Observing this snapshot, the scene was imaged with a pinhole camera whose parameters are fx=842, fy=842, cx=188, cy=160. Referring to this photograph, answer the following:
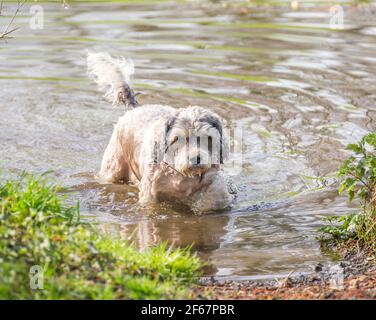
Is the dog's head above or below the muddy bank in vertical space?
above

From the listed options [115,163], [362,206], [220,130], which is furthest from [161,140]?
[362,206]

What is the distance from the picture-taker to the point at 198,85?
14125mm

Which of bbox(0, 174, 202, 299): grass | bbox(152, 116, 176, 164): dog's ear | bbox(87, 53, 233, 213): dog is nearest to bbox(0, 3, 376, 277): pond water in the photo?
bbox(87, 53, 233, 213): dog

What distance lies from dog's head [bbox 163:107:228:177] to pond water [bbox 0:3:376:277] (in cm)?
63

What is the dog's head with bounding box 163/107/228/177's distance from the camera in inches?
342

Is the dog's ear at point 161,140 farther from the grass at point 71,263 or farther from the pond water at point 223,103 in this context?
the grass at point 71,263

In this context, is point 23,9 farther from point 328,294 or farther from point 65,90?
point 328,294

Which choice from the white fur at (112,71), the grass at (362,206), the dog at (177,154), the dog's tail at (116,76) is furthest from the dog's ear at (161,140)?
the grass at (362,206)

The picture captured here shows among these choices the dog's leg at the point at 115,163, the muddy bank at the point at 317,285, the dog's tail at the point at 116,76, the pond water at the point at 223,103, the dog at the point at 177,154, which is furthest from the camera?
the dog's tail at the point at 116,76

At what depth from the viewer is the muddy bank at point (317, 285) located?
6258mm

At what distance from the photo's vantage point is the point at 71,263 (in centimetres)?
591

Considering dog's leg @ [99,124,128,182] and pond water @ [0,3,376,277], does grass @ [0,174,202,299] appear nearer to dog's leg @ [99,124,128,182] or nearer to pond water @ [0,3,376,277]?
pond water @ [0,3,376,277]

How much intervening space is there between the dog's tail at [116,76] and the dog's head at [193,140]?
1.86m

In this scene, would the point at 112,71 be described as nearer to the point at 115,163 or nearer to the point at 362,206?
the point at 115,163
